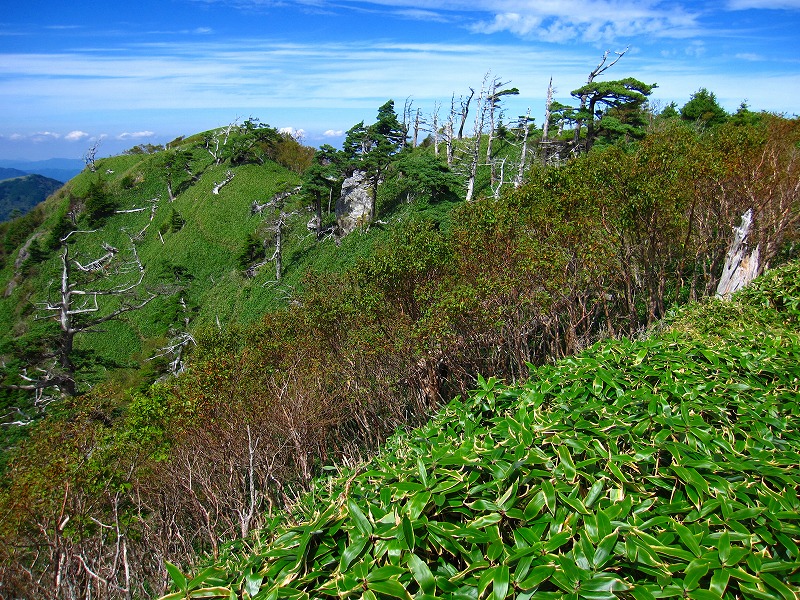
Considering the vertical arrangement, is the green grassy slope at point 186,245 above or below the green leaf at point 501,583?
below

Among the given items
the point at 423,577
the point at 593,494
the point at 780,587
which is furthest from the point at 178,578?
the point at 780,587

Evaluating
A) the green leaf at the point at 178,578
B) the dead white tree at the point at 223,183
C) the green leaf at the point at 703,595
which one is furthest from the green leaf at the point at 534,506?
the dead white tree at the point at 223,183

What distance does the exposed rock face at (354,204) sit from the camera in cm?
3648

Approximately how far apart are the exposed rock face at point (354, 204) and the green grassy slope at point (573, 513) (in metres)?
33.6

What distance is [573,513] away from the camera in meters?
2.13

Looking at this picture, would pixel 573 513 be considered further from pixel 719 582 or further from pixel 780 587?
pixel 780 587

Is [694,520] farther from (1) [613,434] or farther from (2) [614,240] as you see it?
(2) [614,240]

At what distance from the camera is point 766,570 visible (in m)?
1.83

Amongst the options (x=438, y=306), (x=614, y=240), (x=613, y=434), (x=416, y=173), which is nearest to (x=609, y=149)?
(x=614, y=240)

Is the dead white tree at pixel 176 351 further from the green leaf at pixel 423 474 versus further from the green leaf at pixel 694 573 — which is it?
the green leaf at pixel 694 573

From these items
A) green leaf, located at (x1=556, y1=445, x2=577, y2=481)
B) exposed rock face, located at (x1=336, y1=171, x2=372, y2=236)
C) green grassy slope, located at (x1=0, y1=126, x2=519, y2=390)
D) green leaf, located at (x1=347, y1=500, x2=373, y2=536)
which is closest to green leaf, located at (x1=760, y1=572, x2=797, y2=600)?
green leaf, located at (x1=556, y1=445, x2=577, y2=481)

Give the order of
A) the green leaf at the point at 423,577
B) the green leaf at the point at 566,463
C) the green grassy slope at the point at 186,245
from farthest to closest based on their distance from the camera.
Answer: the green grassy slope at the point at 186,245
the green leaf at the point at 566,463
the green leaf at the point at 423,577

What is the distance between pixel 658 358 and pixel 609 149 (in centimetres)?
1041

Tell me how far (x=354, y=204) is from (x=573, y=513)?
36.1m
